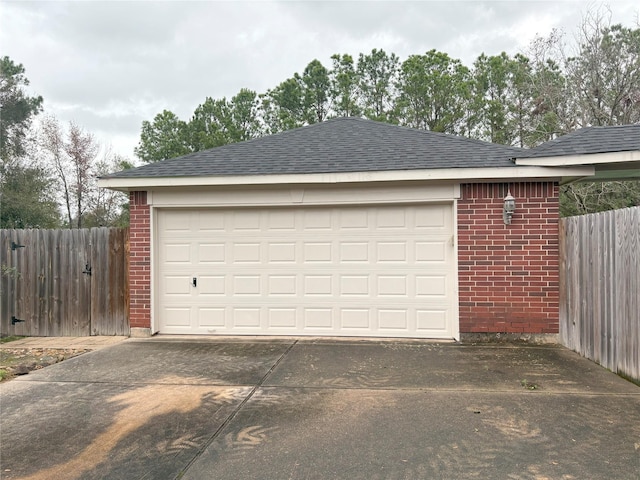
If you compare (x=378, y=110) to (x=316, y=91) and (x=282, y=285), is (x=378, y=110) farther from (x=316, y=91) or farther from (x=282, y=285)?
(x=282, y=285)

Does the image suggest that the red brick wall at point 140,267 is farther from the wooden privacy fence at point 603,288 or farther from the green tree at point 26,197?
the green tree at point 26,197

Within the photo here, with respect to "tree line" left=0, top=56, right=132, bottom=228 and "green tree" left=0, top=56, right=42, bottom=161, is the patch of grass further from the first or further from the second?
"green tree" left=0, top=56, right=42, bottom=161

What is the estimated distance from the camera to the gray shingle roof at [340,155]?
605cm

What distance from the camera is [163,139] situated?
23.1 metres

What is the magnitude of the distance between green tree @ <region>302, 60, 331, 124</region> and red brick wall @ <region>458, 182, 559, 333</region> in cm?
1670

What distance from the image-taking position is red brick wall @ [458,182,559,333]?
5.88 m

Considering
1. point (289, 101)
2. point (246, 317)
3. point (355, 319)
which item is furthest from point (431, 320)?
point (289, 101)

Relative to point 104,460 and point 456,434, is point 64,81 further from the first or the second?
point 456,434

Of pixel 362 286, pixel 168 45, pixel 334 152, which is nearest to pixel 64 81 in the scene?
pixel 168 45

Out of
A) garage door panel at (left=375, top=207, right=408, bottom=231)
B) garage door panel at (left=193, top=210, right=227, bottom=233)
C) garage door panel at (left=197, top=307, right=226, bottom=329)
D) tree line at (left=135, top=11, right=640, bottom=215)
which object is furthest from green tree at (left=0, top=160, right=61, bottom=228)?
garage door panel at (left=375, top=207, right=408, bottom=231)

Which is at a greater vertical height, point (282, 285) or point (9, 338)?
point (282, 285)

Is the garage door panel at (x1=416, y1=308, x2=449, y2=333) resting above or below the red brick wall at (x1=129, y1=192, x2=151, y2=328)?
below

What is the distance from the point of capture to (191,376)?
4.48 m

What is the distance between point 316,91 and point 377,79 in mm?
3453
